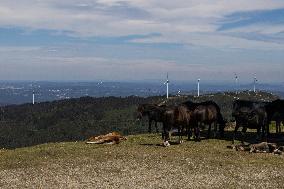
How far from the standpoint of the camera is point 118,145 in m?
35.2

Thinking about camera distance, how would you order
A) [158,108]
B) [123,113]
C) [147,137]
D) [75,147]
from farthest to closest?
[123,113] → [147,137] → [158,108] → [75,147]

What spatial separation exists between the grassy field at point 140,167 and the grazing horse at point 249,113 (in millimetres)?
2631

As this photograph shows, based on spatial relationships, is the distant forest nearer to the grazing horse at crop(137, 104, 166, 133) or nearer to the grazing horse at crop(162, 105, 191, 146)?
the grazing horse at crop(137, 104, 166, 133)

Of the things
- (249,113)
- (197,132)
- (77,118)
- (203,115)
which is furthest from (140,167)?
(77,118)

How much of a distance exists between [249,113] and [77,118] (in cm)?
11434

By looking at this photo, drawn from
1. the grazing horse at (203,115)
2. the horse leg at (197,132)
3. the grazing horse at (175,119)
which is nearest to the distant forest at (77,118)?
the grazing horse at (203,115)

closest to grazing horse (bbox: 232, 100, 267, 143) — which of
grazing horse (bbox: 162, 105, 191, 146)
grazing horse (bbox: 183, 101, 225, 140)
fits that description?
grazing horse (bbox: 183, 101, 225, 140)

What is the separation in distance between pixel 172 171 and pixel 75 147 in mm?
10146

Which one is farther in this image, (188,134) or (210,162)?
(188,134)

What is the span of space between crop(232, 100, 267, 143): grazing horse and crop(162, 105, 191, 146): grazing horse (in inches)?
138

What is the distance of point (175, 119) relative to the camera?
36.3 m

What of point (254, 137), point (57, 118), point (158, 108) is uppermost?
point (158, 108)

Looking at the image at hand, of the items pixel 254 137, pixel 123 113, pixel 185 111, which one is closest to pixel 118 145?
pixel 185 111

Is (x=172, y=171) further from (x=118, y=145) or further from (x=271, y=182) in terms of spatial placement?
(x=118, y=145)
